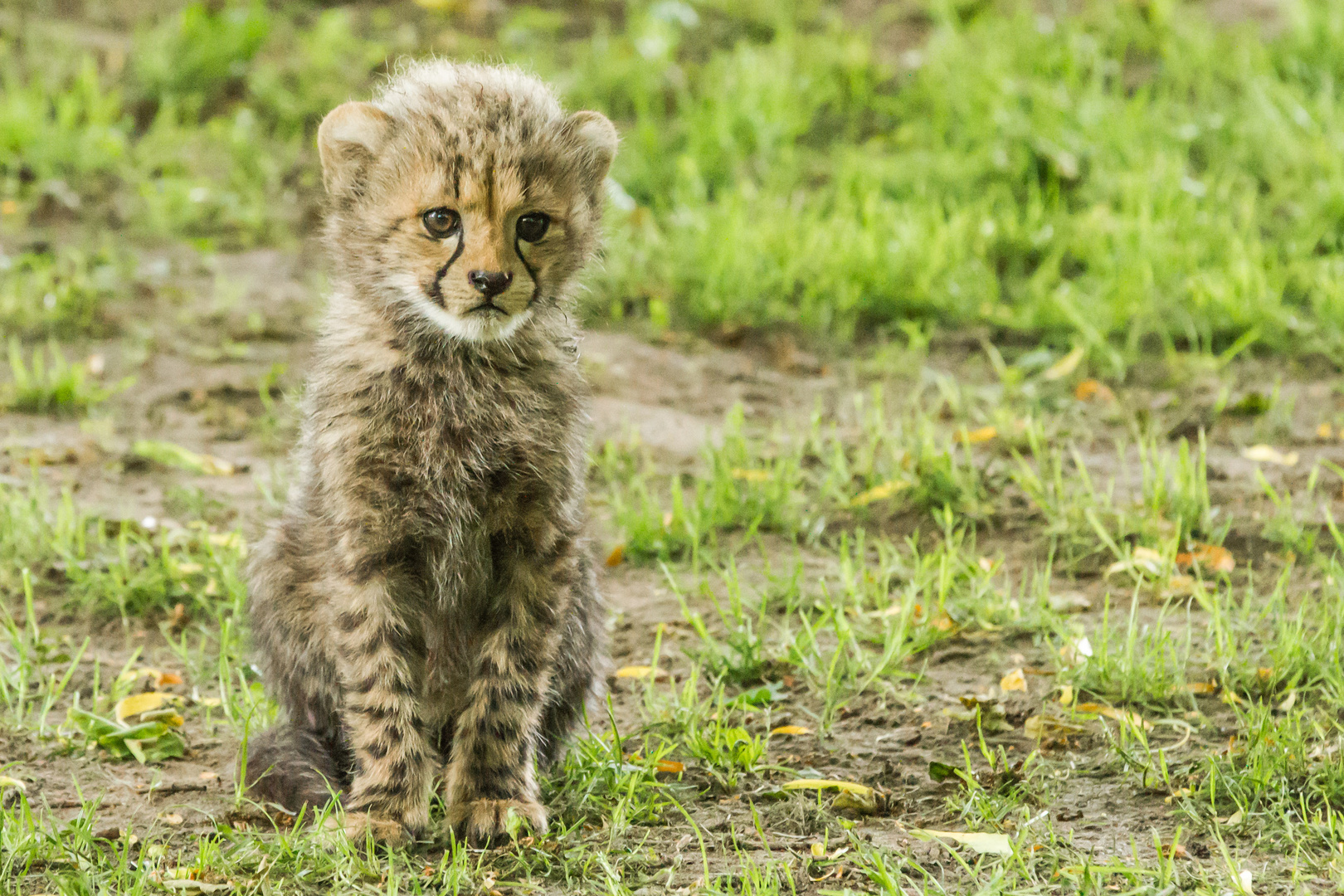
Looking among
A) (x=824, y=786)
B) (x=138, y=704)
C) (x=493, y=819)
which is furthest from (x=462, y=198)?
(x=138, y=704)

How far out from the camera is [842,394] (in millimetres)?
5902

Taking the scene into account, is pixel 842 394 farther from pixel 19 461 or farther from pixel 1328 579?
pixel 19 461

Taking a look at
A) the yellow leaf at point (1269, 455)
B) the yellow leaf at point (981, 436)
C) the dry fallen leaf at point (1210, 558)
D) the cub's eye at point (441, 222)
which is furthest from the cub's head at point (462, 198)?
the yellow leaf at point (1269, 455)

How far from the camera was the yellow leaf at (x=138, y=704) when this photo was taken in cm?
384

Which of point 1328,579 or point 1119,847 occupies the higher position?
point 1328,579

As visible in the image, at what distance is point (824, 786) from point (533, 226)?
1450mm

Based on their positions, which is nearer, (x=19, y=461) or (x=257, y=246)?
(x=19, y=461)

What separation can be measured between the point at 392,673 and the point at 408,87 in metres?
1.31

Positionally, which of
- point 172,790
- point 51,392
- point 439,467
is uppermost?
point 439,467

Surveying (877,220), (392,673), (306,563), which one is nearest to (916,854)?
(392,673)

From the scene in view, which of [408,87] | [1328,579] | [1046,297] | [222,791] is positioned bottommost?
[222,791]

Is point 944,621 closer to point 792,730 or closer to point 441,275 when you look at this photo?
point 792,730

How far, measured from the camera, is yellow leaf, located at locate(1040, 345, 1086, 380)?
5848mm

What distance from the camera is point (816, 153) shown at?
752 cm
